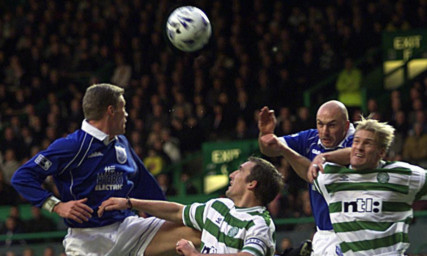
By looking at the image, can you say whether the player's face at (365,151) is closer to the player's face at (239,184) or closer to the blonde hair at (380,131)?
the blonde hair at (380,131)

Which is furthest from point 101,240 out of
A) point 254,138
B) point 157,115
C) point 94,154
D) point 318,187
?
point 157,115

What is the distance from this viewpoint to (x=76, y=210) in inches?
237

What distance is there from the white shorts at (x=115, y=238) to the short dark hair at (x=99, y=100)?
0.83 metres

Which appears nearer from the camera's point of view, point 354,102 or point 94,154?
point 94,154

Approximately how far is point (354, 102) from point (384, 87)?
98cm

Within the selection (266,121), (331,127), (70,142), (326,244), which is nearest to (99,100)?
(70,142)

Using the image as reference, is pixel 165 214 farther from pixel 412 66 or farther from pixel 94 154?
pixel 412 66

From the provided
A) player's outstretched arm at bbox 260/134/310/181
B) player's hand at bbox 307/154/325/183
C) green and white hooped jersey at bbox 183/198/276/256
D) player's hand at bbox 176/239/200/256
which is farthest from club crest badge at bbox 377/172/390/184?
player's hand at bbox 176/239/200/256

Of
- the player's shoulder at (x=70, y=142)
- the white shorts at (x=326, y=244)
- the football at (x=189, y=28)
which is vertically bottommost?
the white shorts at (x=326, y=244)

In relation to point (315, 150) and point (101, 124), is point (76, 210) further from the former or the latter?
point (315, 150)

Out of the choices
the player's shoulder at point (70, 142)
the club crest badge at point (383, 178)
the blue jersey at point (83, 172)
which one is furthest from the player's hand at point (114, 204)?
the club crest badge at point (383, 178)

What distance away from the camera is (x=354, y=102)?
13156 millimetres

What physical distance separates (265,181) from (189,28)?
294 centimetres

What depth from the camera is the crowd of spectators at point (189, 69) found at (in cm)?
1291
